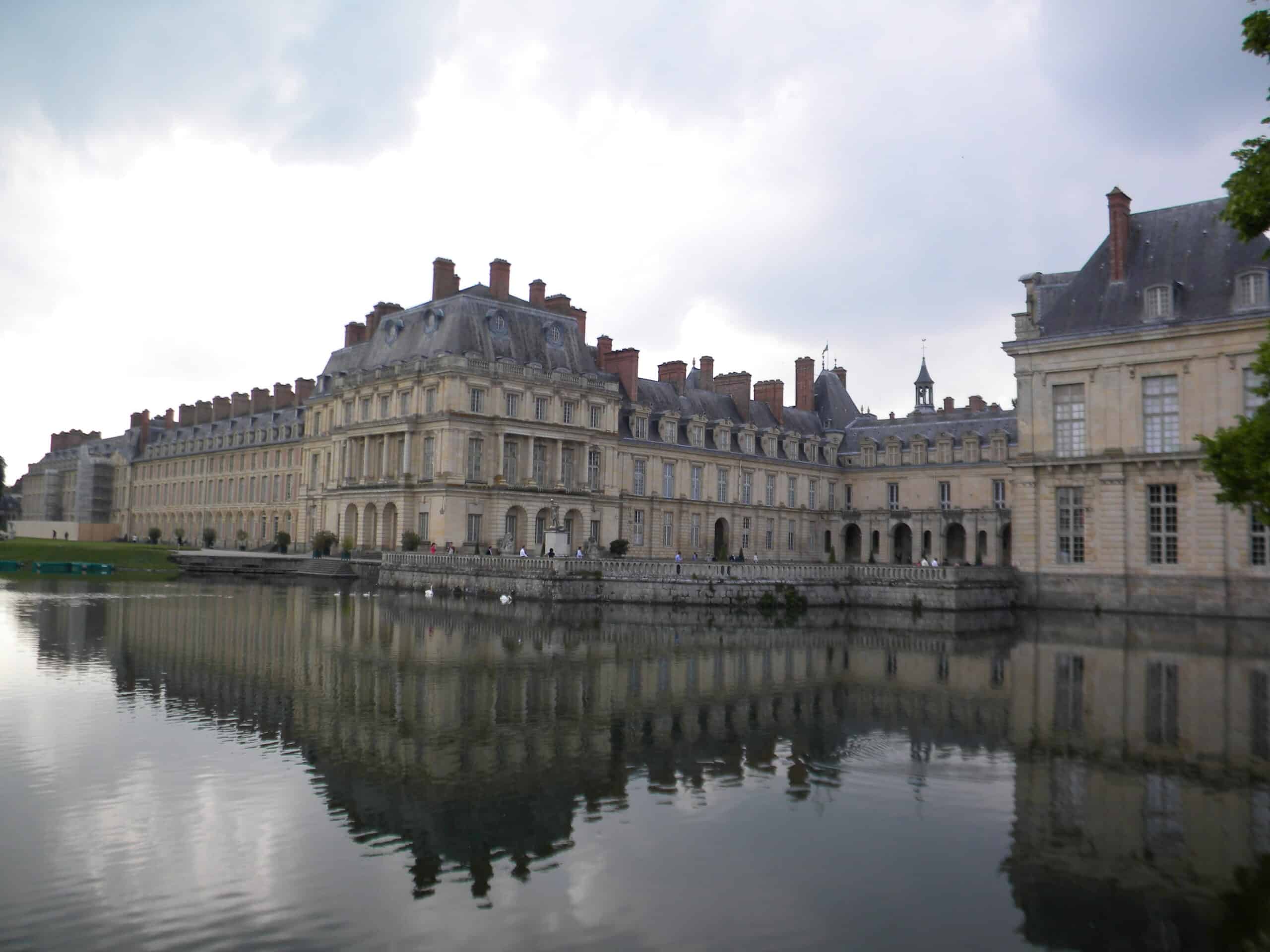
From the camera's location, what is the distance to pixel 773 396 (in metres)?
62.9

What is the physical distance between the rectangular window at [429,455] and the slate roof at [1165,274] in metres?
27.3

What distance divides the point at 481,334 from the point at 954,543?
99.7 ft

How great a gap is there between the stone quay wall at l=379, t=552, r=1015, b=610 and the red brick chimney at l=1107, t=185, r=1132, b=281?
11767 millimetres

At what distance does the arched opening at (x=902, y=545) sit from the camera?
60.0m

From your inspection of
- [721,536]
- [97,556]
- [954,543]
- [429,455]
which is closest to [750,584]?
[429,455]

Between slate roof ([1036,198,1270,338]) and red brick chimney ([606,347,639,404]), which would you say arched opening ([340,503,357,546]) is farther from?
slate roof ([1036,198,1270,338])

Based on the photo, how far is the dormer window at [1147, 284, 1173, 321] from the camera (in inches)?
1288

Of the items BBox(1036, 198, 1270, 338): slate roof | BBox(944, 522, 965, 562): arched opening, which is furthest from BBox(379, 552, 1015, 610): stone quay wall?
BBox(944, 522, 965, 562): arched opening

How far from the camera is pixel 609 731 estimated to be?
39.3ft

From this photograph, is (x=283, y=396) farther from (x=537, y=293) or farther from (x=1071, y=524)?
(x=1071, y=524)

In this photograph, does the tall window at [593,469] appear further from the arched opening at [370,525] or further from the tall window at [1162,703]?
the tall window at [1162,703]

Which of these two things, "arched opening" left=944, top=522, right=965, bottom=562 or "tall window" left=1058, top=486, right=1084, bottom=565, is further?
"arched opening" left=944, top=522, right=965, bottom=562

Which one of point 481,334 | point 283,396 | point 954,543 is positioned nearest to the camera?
point 481,334

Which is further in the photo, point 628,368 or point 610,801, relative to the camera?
point 628,368
